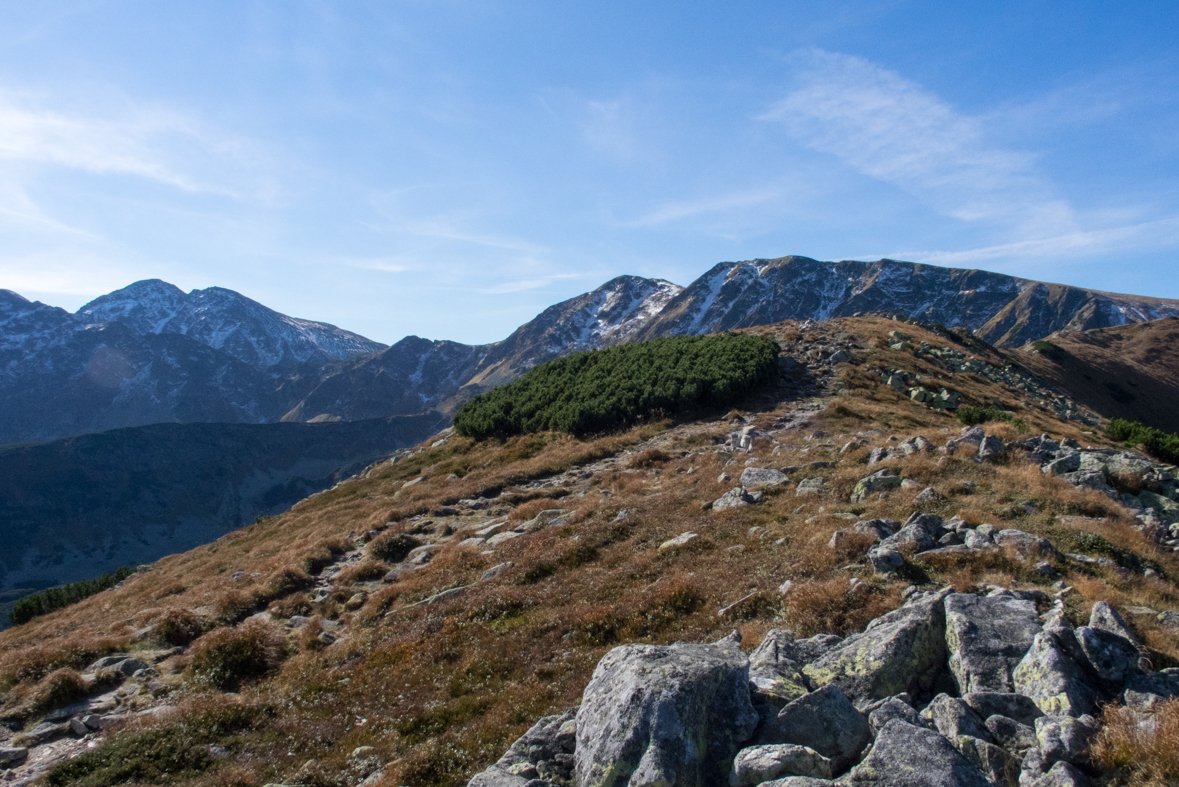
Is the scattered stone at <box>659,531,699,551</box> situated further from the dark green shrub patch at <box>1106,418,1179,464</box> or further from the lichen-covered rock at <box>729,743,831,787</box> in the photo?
the dark green shrub patch at <box>1106,418,1179,464</box>

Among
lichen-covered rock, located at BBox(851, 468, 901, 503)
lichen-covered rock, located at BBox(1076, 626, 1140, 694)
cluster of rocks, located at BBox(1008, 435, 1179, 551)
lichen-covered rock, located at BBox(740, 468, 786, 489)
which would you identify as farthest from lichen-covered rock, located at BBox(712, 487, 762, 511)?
lichen-covered rock, located at BBox(1076, 626, 1140, 694)

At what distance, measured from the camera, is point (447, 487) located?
94.9 feet

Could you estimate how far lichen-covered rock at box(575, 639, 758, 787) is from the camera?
6375mm

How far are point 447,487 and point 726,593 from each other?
19.3 m

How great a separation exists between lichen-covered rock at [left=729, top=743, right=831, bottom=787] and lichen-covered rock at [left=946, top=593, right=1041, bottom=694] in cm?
256

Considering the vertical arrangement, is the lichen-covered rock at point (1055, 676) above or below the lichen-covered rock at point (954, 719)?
above

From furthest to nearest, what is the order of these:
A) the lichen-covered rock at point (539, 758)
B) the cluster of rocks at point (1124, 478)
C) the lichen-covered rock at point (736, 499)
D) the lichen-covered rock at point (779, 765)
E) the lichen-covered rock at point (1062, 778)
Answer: the lichen-covered rock at point (736, 499) < the cluster of rocks at point (1124, 478) < the lichen-covered rock at point (539, 758) < the lichen-covered rock at point (779, 765) < the lichen-covered rock at point (1062, 778)

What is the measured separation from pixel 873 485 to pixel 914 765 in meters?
11.2

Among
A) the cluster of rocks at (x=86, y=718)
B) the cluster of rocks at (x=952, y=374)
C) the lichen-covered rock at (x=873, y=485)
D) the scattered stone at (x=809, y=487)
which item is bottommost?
the cluster of rocks at (x=86, y=718)

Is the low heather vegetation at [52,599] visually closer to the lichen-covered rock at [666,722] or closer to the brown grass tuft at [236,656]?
the brown grass tuft at [236,656]

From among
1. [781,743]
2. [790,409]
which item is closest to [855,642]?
[781,743]

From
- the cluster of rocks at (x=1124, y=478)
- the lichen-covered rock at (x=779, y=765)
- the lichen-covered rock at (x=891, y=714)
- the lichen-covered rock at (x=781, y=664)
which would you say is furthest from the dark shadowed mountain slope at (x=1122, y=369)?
the lichen-covered rock at (x=779, y=765)

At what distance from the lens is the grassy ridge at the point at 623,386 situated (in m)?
33.6

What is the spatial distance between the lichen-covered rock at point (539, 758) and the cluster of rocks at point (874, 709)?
0.06 ft
